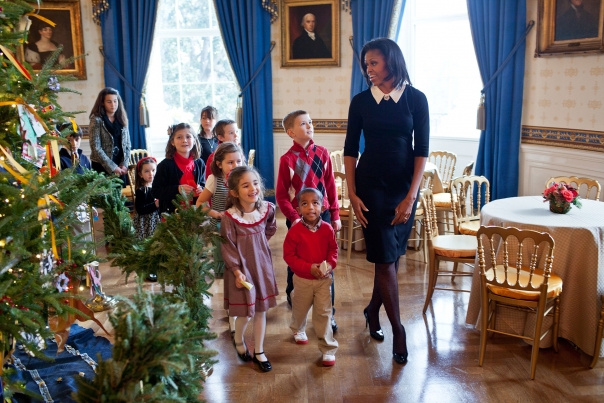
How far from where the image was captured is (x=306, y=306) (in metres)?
3.18

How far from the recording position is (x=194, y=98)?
7676 mm

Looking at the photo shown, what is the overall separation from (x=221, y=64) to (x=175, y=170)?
4038 millimetres

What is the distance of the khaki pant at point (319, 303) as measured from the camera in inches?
121

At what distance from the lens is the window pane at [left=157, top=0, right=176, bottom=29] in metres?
7.40

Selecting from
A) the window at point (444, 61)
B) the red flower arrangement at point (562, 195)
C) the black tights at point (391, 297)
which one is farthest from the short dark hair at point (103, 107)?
the red flower arrangement at point (562, 195)

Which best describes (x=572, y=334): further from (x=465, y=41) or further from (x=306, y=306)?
(x=465, y=41)

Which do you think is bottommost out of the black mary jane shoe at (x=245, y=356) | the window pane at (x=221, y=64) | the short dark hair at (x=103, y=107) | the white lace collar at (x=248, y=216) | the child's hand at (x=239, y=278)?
the black mary jane shoe at (x=245, y=356)

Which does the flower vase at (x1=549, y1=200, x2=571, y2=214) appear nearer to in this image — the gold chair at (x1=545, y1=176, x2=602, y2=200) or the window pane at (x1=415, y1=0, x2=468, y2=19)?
the gold chair at (x1=545, y1=176, x2=602, y2=200)

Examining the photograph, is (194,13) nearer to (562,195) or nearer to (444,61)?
(444,61)

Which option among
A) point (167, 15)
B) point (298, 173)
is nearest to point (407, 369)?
point (298, 173)

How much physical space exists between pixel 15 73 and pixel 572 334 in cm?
327

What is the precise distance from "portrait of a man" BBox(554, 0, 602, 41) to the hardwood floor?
288 cm

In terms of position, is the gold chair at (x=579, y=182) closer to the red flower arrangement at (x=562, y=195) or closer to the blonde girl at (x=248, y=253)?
the red flower arrangement at (x=562, y=195)

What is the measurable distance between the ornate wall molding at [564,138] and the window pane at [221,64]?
153 inches
